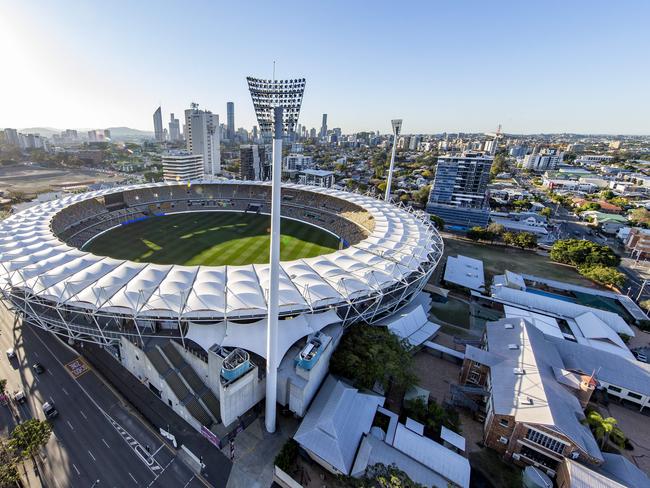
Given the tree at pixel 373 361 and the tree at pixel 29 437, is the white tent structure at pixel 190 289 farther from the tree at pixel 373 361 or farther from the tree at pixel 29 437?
the tree at pixel 29 437

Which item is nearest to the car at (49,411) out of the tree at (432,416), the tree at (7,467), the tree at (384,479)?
the tree at (7,467)

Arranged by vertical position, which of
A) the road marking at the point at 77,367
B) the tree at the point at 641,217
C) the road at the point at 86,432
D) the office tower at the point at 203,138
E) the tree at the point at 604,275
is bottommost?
the road at the point at 86,432

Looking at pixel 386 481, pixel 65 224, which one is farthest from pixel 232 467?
pixel 65 224

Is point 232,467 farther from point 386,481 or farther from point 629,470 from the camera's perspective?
point 629,470

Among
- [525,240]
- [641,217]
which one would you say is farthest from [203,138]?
[641,217]

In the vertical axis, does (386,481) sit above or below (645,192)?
below
